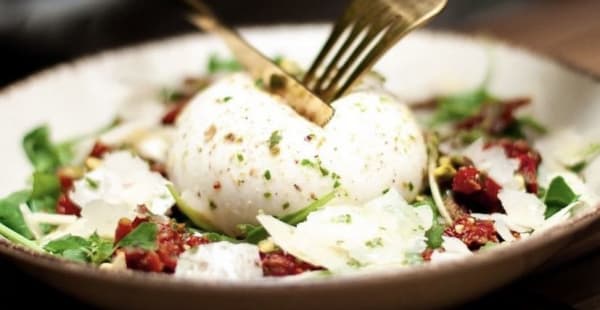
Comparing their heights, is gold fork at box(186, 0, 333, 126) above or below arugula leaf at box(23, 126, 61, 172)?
above

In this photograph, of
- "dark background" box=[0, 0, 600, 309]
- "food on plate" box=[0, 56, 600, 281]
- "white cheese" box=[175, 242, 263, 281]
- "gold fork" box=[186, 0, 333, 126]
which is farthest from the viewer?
"dark background" box=[0, 0, 600, 309]

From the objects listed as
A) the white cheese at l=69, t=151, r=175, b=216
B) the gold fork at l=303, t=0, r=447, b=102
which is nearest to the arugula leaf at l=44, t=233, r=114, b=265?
the white cheese at l=69, t=151, r=175, b=216

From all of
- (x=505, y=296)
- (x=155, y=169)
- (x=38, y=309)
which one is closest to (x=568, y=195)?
(x=505, y=296)

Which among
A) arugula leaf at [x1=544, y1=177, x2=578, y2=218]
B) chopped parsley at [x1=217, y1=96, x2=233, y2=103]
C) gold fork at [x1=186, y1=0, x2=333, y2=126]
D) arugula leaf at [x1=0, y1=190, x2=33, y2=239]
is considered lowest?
arugula leaf at [x1=0, y1=190, x2=33, y2=239]

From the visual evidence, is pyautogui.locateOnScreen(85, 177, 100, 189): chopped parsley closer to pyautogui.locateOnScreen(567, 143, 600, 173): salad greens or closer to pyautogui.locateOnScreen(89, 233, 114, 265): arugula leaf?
pyautogui.locateOnScreen(89, 233, 114, 265): arugula leaf

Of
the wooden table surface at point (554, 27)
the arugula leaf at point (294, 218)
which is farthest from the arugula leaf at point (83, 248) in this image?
the wooden table surface at point (554, 27)

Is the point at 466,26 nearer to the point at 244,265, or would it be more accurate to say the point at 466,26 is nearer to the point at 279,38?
the point at 279,38

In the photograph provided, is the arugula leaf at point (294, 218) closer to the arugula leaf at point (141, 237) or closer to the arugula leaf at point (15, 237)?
the arugula leaf at point (141, 237)
